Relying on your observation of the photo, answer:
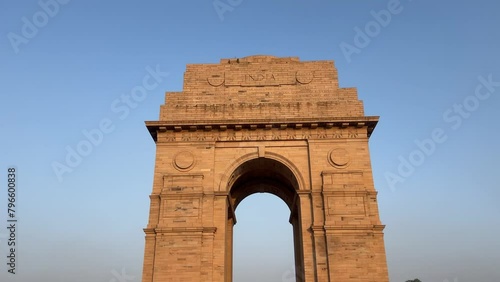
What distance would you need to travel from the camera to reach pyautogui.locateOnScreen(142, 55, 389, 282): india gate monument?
19078 millimetres

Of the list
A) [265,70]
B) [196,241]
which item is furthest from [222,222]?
[265,70]

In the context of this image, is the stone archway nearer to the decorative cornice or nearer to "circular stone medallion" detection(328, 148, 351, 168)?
the decorative cornice

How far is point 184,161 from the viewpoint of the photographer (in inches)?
839

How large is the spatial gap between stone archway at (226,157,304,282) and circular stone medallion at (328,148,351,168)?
6.83 ft

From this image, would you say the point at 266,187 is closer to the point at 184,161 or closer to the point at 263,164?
the point at 263,164

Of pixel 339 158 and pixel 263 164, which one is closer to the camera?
pixel 339 158

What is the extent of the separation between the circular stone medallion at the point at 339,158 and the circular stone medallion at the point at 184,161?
7.00 meters

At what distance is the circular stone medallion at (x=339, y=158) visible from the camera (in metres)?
21.0

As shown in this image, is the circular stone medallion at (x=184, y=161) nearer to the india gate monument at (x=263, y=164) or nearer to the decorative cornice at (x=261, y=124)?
the india gate monument at (x=263, y=164)

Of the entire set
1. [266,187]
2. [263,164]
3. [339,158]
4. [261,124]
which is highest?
[261,124]

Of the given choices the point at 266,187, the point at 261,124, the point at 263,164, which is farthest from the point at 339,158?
the point at 266,187

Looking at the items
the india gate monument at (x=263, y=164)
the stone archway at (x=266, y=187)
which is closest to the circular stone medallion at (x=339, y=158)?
the india gate monument at (x=263, y=164)

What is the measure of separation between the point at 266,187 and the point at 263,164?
4184 millimetres

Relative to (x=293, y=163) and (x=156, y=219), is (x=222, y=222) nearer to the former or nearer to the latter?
(x=156, y=219)
